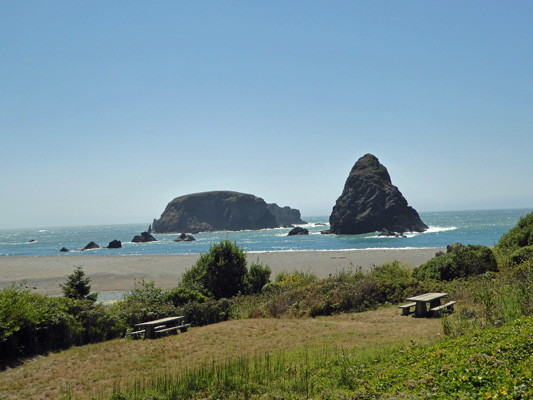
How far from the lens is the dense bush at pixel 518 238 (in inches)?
834

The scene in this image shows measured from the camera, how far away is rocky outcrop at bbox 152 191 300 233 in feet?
567

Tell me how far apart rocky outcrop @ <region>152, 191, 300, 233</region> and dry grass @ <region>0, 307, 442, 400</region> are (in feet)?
522

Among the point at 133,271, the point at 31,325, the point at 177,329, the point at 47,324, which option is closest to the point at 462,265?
the point at 177,329

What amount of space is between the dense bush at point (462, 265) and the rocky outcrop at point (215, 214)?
154153 millimetres

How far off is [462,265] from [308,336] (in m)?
10.7

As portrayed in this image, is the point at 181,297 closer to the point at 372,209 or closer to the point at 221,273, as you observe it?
the point at 221,273

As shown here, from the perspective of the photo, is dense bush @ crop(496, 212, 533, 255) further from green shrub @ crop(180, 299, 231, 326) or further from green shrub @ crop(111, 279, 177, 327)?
green shrub @ crop(111, 279, 177, 327)

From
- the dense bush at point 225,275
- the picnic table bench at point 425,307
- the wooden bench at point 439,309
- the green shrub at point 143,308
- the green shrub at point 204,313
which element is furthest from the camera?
the dense bush at point 225,275

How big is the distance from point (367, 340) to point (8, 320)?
9.60 m

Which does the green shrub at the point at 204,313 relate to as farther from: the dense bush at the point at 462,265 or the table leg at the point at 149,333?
the dense bush at the point at 462,265

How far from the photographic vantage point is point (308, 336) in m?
11.5

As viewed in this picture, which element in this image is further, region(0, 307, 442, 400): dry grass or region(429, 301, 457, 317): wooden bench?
region(429, 301, 457, 317): wooden bench

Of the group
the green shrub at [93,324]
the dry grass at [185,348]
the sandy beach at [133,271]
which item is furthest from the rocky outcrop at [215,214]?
the dry grass at [185,348]

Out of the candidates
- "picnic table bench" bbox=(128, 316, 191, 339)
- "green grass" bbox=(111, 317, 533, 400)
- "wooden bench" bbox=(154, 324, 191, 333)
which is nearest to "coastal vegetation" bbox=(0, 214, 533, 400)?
"green grass" bbox=(111, 317, 533, 400)
